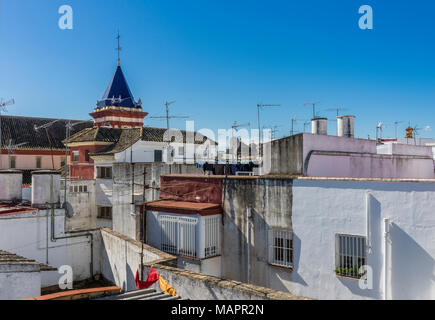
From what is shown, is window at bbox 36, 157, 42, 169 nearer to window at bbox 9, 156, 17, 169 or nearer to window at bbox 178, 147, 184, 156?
window at bbox 9, 156, 17, 169

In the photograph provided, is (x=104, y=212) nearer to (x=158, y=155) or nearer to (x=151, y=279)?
(x=158, y=155)

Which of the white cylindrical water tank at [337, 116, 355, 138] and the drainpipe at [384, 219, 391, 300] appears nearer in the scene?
the drainpipe at [384, 219, 391, 300]

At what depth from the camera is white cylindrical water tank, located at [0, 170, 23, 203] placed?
52.7 ft

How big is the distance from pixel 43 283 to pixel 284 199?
9156 mm

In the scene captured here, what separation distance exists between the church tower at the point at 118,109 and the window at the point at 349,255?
31.7 meters

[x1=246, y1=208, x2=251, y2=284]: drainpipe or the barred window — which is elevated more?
the barred window

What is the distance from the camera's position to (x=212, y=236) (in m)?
13.5

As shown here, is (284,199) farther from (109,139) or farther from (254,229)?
(109,139)

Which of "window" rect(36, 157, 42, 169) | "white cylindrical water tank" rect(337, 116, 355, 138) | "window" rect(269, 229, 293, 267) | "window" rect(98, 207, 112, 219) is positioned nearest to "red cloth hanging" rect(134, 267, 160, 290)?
"window" rect(269, 229, 293, 267)

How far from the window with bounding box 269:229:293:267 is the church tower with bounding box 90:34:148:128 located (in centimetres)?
2965

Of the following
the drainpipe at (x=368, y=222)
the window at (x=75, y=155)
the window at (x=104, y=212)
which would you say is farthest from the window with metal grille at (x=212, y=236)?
the window at (x=75, y=155)

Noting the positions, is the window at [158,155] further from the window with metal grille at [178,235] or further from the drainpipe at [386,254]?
the drainpipe at [386,254]

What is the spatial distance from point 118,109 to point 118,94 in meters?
3.29

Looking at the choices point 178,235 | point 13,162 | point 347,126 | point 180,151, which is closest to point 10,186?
point 178,235
